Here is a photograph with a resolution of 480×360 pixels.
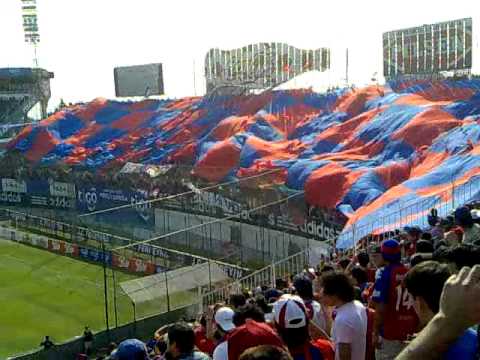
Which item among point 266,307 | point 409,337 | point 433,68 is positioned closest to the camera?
point 409,337

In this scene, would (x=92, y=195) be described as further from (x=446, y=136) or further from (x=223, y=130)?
(x=446, y=136)

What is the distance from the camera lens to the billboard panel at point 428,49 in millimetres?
38094

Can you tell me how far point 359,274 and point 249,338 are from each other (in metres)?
3.35

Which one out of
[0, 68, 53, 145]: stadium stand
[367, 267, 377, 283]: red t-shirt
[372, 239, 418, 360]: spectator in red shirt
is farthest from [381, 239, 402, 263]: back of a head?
[0, 68, 53, 145]: stadium stand

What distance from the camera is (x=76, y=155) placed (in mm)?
42844

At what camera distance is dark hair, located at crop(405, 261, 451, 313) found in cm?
254

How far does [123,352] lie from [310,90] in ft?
116

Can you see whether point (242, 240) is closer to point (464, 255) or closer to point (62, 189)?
point (62, 189)

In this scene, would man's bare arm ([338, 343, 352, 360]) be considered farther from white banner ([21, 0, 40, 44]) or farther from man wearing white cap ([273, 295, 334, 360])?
white banner ([21, 0, 40, 44])

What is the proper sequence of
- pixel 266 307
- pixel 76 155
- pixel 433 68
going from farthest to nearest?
pixel 76 155 → pixel 433 68 → pixel 266 307

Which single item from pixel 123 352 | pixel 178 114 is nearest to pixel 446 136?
pixel 123 352

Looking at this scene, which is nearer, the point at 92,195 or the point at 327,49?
the point at 92,195

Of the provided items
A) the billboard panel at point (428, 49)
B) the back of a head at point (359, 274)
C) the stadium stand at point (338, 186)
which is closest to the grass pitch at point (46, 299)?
the stadium stand at point (338, 186)

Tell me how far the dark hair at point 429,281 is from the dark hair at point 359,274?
4036 mm
